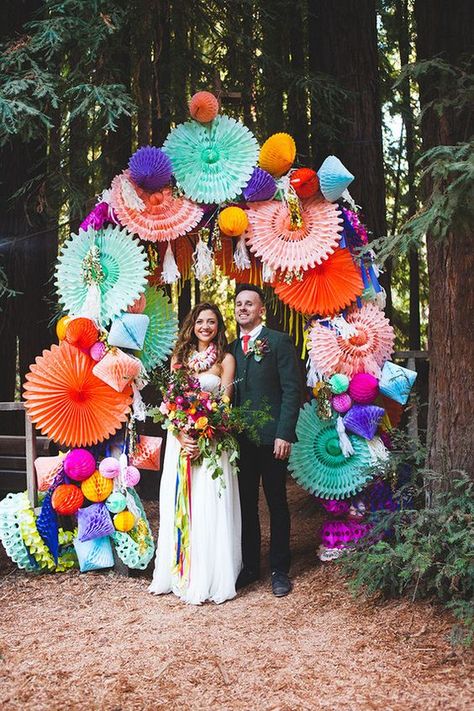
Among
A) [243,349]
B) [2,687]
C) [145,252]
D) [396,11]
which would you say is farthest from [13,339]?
[396,11]

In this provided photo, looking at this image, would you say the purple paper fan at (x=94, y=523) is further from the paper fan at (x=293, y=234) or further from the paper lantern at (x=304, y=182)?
the paper lantern at (x=304, y=182)

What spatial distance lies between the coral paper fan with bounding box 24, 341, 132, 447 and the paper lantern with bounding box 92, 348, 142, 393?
110mm

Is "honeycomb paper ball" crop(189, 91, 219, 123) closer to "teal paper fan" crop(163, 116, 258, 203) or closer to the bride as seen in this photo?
"teal paper fan" crop(163, 116, 258, 203)

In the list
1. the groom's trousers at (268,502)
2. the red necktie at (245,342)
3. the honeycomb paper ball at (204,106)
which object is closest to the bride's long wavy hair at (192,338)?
the red necktie at (245,342)

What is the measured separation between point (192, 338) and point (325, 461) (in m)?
1.29

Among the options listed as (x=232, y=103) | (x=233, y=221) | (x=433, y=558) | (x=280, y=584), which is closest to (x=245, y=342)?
(x=233, y=221)

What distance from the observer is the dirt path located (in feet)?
10.5

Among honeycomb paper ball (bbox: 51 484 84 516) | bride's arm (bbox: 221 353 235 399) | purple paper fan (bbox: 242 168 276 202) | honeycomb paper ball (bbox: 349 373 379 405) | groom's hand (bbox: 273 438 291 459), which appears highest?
purple paper fan (bbox: 242 168 276 202)

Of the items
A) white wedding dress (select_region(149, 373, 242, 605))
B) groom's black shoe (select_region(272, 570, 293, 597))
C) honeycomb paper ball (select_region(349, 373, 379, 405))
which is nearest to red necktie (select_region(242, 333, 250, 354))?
white wedding dress (select_region(149, 373, 242, 605))

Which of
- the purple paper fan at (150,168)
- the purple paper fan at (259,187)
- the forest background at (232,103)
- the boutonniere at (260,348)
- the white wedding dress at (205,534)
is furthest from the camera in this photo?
the purple paper fan at (259,187)

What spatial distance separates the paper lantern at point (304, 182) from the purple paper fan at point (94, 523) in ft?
8.73

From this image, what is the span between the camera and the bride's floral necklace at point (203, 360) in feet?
15.9

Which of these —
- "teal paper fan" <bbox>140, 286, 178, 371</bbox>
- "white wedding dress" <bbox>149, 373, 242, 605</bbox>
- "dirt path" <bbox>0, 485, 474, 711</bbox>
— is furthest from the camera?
"teal paper fan" <bbox>140, 286, 178, 371</bbox>

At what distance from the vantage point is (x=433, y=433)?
14.5ft
